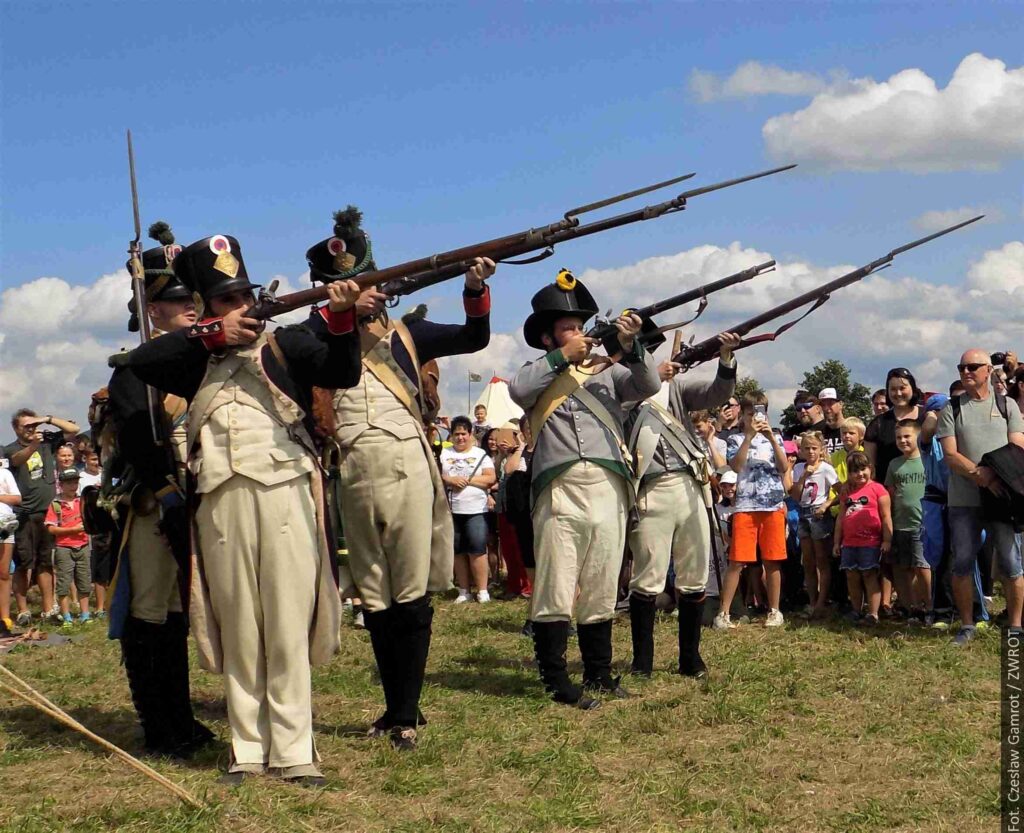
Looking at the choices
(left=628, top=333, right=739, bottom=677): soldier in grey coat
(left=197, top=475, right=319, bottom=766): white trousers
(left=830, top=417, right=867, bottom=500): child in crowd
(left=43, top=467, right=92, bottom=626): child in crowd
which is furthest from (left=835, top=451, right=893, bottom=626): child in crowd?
(left=43, top=467, right=92, bottom=626): child in crowd

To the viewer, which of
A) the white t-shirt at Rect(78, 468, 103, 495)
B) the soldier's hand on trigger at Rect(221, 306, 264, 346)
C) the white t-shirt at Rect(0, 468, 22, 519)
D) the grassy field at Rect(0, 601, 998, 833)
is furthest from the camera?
the white t-shirt at Rect(78, 468, 103, 495)

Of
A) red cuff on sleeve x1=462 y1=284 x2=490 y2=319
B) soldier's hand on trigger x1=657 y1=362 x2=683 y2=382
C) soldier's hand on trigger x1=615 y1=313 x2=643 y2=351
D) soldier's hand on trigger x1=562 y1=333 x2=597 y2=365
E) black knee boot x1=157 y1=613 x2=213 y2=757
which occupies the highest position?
red cuff on sleeve x1=462 y1=284 x2=490 y2=319

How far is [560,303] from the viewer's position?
7.52 m

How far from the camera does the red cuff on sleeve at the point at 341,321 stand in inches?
212

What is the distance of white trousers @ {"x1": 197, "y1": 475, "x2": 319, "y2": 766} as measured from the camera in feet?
17.7

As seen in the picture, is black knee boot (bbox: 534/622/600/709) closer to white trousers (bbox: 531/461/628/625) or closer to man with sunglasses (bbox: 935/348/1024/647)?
white trousers (bbox: 531/461/628/625)

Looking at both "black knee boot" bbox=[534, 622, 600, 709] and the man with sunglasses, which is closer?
"black knee boot" bbox=[534, 622, 600, 709]

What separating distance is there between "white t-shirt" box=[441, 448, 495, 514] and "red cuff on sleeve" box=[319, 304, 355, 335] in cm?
835

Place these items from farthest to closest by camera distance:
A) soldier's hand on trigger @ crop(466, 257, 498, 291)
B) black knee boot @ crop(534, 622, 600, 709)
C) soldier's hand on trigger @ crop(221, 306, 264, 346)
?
black knee boot @ crop(534, 622, 600, 709) < soldier's hand on trigger @ crop(466, 257, 498, 291) < soldier's hand on trigger @ crop(221, 306, 264, 346)

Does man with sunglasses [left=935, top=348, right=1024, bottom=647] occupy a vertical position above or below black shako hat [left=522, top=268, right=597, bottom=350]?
below

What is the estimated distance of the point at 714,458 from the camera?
12.2 metres

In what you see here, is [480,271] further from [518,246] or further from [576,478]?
[576,478]

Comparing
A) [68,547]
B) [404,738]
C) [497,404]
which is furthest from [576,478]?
[497,404]

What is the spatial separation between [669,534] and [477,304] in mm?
2571
